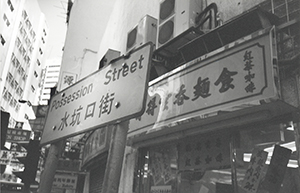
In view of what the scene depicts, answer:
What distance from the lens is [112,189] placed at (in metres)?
1.45

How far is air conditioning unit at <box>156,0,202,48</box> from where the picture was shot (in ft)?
16.8

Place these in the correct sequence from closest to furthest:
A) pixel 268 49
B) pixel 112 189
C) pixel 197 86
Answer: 1. pixel 112 189
2. pixel 268 49
3. pixel 197 86

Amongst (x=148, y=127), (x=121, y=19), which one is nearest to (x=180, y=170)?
(x=148, y=127)

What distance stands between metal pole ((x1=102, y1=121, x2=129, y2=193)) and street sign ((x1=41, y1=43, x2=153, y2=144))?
0.07m

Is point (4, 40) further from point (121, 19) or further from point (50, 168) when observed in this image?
point (50, 168)

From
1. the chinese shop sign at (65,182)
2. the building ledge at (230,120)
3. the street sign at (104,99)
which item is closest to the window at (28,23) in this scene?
the chinese shop sign at (65,182)

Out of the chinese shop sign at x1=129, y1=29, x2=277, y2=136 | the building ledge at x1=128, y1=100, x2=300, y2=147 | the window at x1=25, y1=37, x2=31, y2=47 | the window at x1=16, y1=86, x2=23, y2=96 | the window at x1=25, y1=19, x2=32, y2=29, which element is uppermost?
the window at x1=25, y1=19, x2=32, y2=29

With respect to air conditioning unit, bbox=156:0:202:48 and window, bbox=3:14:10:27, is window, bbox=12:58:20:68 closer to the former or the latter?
window, bbox=3:14:10:27

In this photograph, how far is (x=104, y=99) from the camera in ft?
6.03

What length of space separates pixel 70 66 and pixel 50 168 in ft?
46.3

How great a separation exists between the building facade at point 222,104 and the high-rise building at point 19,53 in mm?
23184

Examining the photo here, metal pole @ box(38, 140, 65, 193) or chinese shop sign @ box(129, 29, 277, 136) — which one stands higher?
chinese shop sign @ box(129, 29, 277, 136)

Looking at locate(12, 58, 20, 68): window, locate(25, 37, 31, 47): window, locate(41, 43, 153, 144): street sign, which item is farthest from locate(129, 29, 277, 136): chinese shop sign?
locate(25, 37, 31, 47): window

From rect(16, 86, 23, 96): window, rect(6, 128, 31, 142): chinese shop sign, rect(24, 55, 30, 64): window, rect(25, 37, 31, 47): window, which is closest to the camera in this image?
rect(6, 128, 31, 142): chinese shop sign
